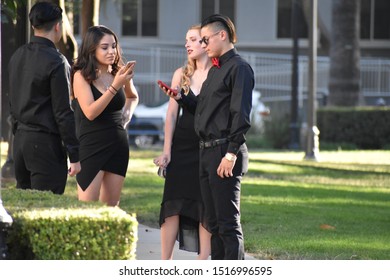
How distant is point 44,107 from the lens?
793cm

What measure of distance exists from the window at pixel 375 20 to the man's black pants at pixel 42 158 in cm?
3253

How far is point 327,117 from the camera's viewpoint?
2848 cm

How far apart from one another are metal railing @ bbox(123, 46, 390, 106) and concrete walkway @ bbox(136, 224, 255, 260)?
24753 millimetres

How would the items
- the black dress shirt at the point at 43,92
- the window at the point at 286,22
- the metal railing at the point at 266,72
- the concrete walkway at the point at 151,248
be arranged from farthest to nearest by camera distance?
1. the window at the point at 286,22
2. the metal railing at the point at 266,72
3. the concrete walkway at the point at 151,248
4. the black dress shirt at the point at 43,92

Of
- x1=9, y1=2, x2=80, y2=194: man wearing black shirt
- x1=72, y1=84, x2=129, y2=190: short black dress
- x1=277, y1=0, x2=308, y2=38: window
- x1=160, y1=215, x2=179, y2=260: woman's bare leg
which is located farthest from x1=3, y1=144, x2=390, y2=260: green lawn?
x1=277, y1=0, x2=308, y2=38: window

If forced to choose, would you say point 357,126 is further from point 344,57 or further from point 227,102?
point 227,102

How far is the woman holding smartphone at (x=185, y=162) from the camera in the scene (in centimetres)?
851

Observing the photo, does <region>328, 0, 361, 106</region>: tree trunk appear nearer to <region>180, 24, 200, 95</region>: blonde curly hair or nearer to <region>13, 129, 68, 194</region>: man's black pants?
<region>180, 24, 200, 95</region>: blonde curly hair

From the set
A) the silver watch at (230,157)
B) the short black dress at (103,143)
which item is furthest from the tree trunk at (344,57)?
the silver watch at (230,157)

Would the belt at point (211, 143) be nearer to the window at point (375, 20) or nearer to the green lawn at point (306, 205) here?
the green lawn at point (306, 205)

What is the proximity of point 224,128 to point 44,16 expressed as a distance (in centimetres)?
157
